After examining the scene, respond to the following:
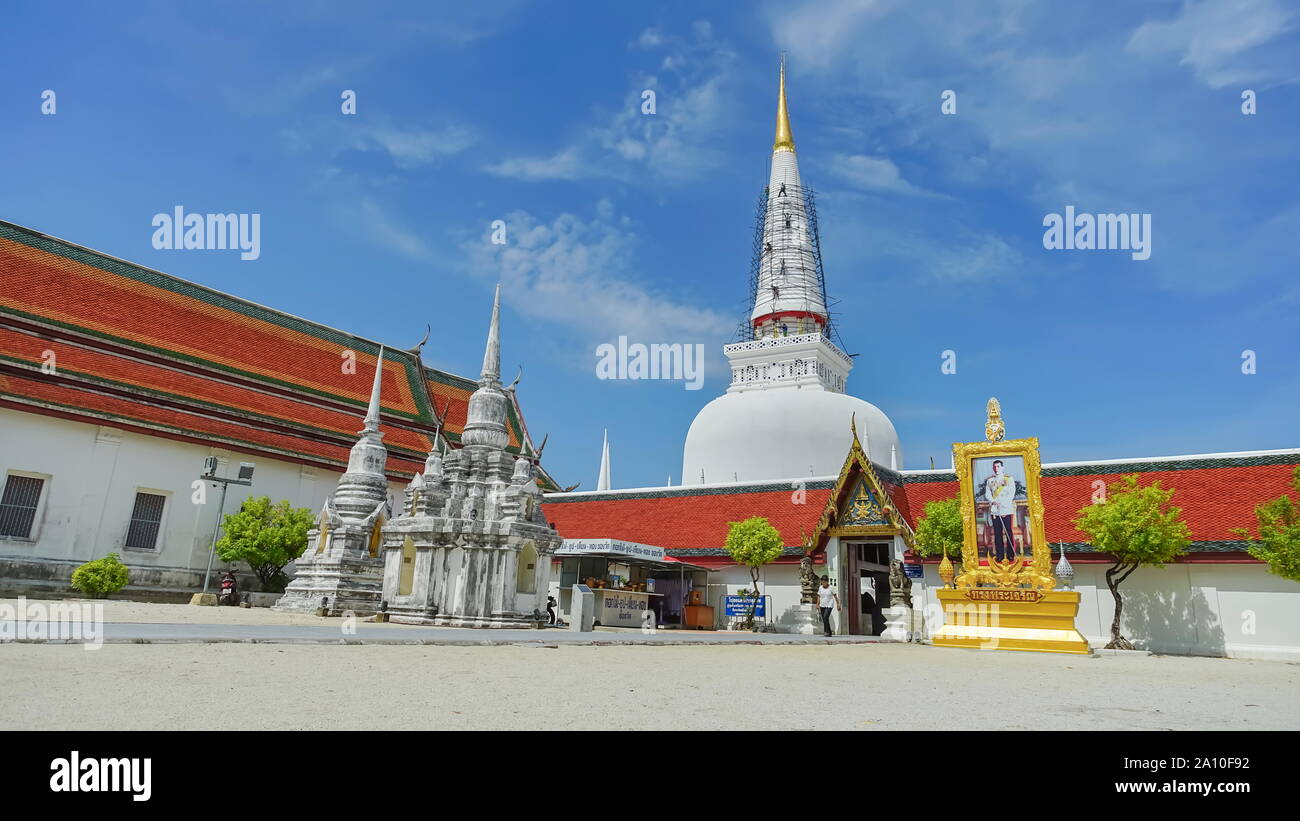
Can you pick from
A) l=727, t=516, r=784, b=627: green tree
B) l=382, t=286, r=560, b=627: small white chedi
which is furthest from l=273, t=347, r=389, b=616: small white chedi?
l=727, t=516, r=784, b=627: green tree

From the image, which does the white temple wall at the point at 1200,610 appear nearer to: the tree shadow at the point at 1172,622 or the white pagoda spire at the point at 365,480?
the tree shadow at the point at 1172,622

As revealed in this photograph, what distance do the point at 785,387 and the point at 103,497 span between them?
86.8 ft

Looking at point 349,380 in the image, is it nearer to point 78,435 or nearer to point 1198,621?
point 78,435

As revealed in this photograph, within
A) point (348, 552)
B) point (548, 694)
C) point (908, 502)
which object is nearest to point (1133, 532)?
point (908, 502)

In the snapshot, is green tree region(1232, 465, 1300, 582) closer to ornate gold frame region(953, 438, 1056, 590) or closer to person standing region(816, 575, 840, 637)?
ornate gold frame region(953, 438, 1056, 590)

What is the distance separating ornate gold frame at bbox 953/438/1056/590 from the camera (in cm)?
1764

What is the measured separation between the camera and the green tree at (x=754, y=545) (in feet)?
72.6

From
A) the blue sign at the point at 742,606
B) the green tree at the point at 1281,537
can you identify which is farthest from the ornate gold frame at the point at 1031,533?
the blue sign at the point at 742,606

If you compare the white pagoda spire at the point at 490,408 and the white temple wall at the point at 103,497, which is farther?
the white temple wall at the point at 103,497

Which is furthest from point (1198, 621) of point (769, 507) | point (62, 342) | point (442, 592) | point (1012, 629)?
point (62, 342)

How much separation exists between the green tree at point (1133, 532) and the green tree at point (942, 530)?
2.95 m

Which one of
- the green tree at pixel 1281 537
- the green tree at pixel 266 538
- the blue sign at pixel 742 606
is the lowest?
the blue sign at pixel 742 606

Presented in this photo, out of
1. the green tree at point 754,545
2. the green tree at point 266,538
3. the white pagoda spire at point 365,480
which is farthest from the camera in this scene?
the green tree at point 266,538

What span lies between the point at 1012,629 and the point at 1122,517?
352cm
